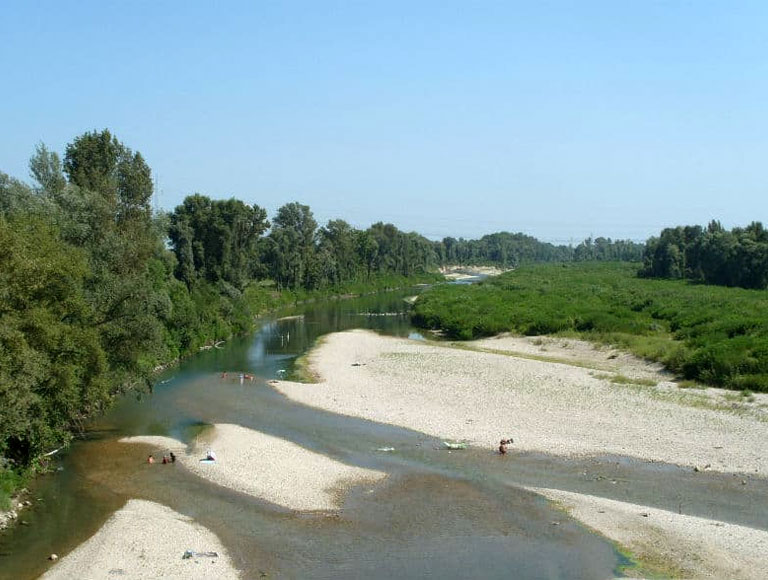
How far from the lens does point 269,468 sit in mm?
32469

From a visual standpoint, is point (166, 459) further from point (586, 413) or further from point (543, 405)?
point (586, 413)

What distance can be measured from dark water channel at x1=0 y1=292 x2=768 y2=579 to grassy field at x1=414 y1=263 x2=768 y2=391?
63.7ft

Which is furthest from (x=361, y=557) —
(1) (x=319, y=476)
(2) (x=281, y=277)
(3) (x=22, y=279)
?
(2) (x=281, y=277)

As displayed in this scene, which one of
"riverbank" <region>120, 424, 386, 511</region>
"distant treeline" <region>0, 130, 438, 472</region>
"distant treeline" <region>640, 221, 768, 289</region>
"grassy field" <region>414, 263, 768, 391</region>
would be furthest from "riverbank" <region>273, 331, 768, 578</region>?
"distant treeline" <region>640, 221, 768, 289</region>

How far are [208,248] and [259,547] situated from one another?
212 feet

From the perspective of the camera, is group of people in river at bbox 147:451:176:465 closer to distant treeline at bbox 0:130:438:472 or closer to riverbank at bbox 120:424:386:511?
riverbank at bbox 120:424:386:511

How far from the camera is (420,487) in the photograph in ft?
98.8

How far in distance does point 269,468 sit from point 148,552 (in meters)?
9.32

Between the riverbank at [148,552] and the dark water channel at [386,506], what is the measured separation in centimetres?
50

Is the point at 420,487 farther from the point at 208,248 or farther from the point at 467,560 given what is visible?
the point at 208,248

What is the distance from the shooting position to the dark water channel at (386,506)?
23.1 metres

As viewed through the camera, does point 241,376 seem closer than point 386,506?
No

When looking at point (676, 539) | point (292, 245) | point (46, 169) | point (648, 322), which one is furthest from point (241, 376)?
point (292, 245)

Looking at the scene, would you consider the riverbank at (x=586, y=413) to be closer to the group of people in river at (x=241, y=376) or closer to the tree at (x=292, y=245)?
the group of people in river at (x=241, y=376)
